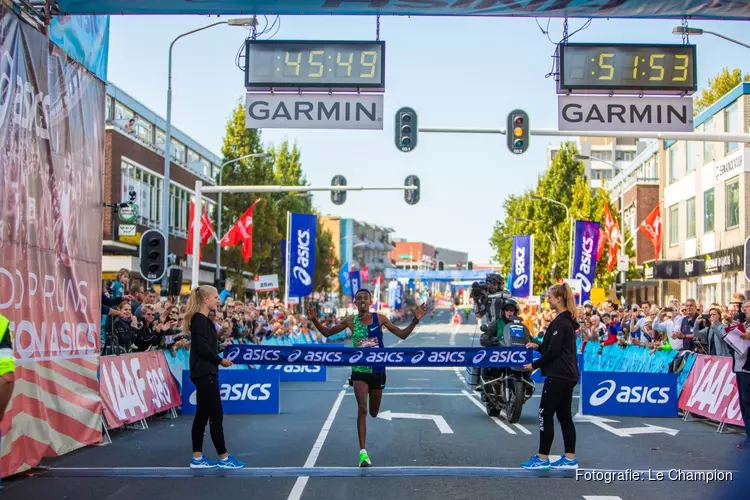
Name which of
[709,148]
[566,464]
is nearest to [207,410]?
[566,464]

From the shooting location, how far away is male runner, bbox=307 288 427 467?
33.5ft

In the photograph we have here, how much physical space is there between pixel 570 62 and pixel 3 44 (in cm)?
750

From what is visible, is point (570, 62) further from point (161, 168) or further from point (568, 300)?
point (161, 168)

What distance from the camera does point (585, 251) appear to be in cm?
3641

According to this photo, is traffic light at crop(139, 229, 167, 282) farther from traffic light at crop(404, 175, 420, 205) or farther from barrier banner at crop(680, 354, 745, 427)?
barrier banner at crop(680, 354, 745, 427)

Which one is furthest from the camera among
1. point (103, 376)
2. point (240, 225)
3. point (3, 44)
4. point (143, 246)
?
point (240, 225)

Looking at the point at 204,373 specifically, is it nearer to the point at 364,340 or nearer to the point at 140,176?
the point at 364,340

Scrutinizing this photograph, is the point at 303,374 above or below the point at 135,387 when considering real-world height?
below

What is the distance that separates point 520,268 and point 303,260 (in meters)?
15.7

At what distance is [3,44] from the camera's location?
9.75 meters

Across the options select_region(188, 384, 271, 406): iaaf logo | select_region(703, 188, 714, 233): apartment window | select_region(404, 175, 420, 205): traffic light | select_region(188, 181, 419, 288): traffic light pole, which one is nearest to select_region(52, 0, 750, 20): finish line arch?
select_region(188, 384, 271, 406): iaaf logo

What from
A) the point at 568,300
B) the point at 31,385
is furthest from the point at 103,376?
the point at 568,300

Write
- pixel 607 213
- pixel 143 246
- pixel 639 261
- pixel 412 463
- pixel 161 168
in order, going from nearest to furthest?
pixel 412 463 → pixel 143 246 → pixel 607 213 → pixel 161 168 → pixel 639 261

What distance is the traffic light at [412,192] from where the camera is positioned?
28422 mm
